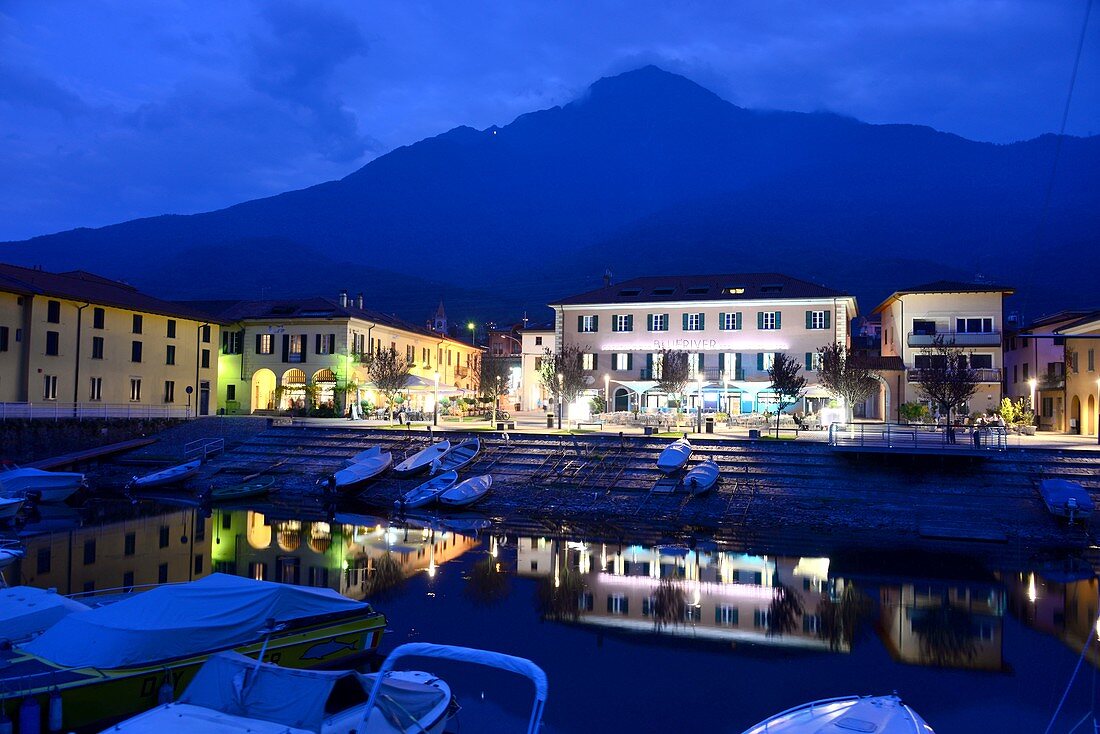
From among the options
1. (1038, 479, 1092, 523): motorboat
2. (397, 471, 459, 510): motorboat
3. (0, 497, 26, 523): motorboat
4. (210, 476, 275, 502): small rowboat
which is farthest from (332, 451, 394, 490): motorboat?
(1038, 479, 1092, 523): motorboat

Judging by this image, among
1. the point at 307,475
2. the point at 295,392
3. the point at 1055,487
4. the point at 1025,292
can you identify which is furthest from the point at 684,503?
the point at 1025,292

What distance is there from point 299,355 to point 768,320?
3376 centimetres

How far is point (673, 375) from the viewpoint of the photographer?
4522 cm

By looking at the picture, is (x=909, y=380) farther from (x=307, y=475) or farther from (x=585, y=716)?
(x=585, y=716)

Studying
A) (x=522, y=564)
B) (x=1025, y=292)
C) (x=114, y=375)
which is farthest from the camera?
(x=1025, y=292)

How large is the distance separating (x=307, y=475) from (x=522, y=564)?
1906 cm

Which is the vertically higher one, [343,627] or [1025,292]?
[1025,292]

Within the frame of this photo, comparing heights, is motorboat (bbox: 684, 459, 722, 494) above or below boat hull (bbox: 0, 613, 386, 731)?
above

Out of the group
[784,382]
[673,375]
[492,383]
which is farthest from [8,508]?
[784,382]

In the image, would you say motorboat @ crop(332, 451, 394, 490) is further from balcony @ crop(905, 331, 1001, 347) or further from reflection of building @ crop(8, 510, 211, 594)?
balcony @ crop(905, 331, 1001, 347)

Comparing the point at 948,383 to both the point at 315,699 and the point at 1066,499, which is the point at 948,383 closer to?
the point at 1066,499

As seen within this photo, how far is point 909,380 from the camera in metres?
49.5

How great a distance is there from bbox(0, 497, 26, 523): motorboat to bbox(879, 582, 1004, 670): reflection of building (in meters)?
29.1

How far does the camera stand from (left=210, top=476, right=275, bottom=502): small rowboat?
111 feet
